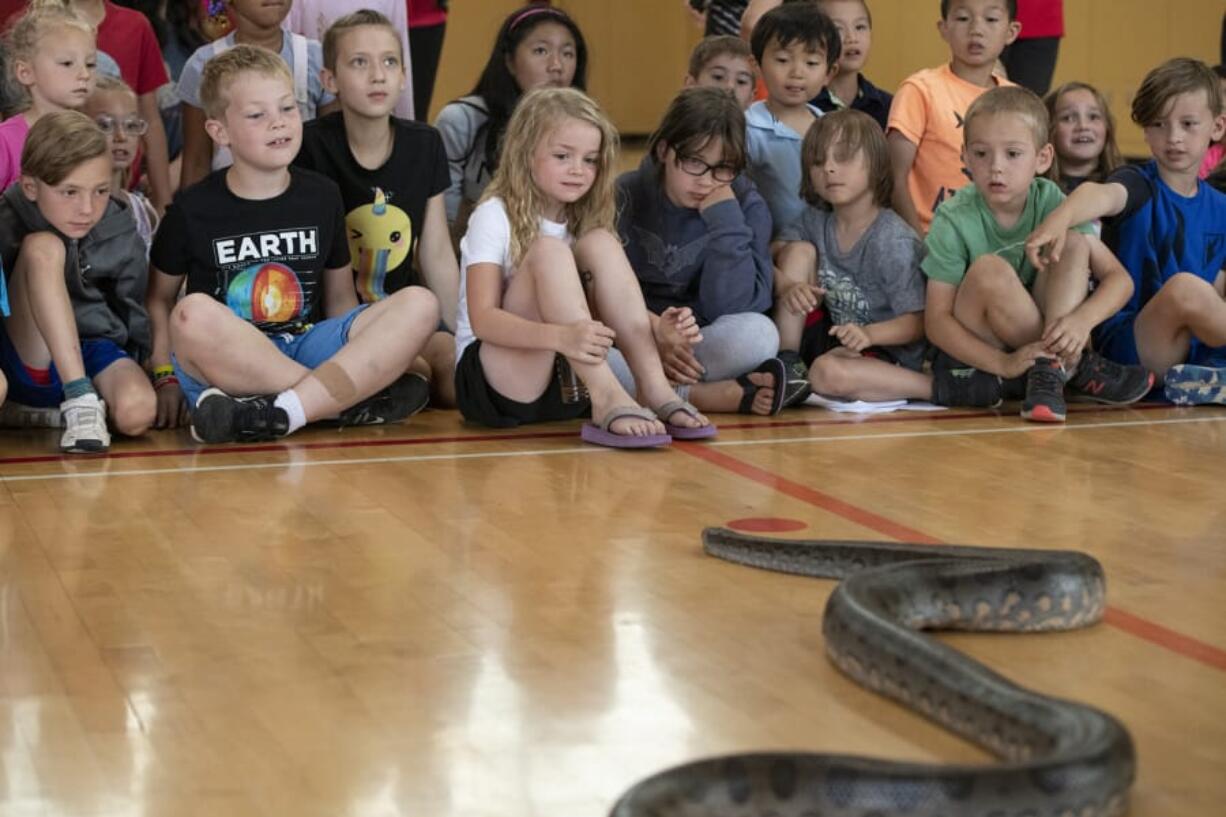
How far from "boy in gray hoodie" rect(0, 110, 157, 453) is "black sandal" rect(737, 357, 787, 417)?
1.62m

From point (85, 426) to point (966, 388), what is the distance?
242cm

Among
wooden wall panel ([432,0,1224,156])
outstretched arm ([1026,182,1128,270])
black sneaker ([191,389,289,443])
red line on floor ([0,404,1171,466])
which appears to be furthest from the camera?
wooden wall panel ([432,0,1224,156])

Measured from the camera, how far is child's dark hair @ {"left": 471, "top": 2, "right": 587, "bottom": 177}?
17.9ft

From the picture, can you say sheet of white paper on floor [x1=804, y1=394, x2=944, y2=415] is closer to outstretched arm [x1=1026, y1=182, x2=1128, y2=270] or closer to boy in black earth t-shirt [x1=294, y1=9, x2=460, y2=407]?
outstretched arm [x1=1026, y1=182, x2=1128, y2=270]

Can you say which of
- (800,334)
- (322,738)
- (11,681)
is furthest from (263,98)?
(322,738)

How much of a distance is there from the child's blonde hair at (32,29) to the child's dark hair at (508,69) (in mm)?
1322

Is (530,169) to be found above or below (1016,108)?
below

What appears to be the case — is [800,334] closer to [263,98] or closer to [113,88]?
[263,98]

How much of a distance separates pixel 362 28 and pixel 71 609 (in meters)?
2.64

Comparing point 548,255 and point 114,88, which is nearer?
point 548,255

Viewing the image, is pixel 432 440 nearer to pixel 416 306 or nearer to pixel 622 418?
pixel 416 306

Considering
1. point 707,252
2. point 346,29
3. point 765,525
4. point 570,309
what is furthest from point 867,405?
point 346,29

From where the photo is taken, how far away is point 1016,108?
15.7 ft

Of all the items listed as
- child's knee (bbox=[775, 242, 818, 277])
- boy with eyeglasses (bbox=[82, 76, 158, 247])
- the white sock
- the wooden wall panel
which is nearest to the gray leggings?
child's knee (bbox=[775, 242, 818, 277])
